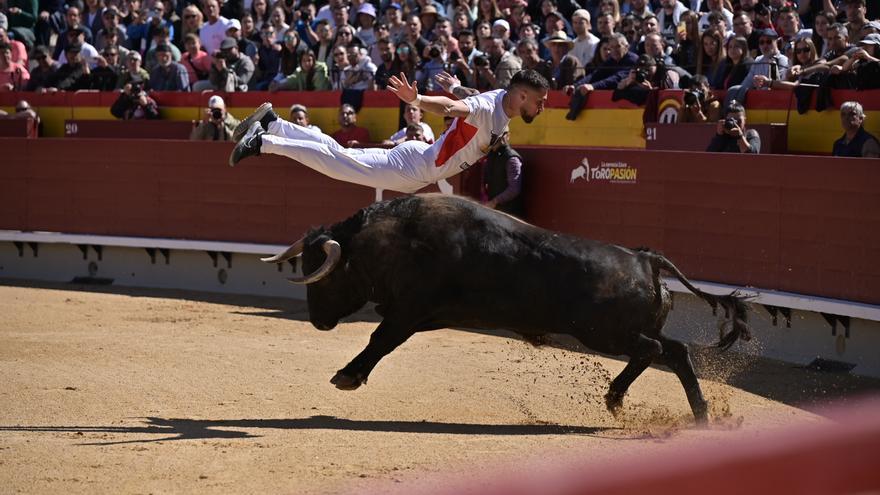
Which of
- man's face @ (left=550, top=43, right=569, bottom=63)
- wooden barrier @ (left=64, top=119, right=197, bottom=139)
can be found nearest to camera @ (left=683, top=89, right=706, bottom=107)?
man's face @ (left=550, top=43, right=569, bottom=63)

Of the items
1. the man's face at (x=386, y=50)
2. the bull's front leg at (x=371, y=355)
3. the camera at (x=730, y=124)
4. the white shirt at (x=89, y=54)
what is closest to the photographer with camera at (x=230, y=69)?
the man's face at (x=386, y=50)

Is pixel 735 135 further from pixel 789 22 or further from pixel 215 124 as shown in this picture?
pixel 215 124

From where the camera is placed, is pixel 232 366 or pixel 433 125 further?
pixel 433 125

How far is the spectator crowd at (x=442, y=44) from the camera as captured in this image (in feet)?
31.6

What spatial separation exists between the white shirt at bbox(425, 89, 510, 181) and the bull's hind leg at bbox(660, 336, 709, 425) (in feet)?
4.60

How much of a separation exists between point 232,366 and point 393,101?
4.80 meters

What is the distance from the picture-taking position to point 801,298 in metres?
8.06

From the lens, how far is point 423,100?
5777mm

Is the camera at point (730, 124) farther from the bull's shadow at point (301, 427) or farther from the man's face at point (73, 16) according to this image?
the man's face at point (73, 16)

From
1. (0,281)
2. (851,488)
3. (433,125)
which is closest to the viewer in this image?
(851,488)

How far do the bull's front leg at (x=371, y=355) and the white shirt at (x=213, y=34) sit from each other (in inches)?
369

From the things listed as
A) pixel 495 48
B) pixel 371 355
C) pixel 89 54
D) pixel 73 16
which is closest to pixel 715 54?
pixel 495 48

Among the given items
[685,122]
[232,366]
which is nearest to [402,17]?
[685,122]

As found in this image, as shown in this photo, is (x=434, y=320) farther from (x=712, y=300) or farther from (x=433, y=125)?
(x=433, y=125)
